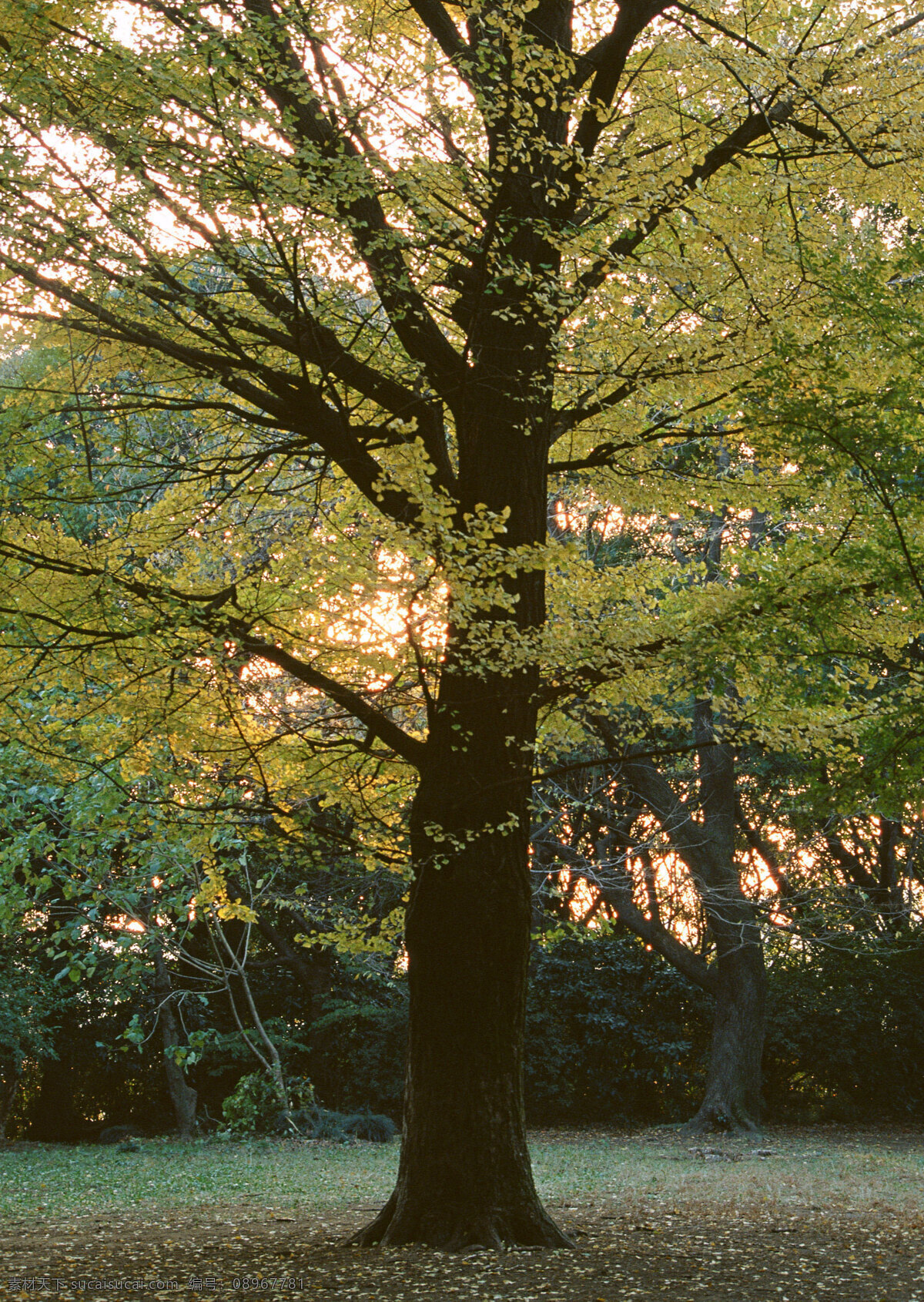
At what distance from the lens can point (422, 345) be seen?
224 inches

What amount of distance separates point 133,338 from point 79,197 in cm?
68

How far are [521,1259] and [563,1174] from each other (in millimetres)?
5310

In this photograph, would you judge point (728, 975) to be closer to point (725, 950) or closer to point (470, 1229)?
point (725, 950)

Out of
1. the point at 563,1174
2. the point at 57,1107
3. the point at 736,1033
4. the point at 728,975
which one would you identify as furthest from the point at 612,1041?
the point at 57,1107

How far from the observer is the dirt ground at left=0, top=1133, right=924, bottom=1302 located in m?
4.32

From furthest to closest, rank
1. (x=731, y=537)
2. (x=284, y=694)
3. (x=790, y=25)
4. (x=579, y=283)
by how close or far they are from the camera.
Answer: (x=731, y=537) < (x=284, y=694) < (x=790, y=25) < (x=579, y=283)

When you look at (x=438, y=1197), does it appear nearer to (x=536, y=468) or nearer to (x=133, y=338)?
(x=536, y=468)

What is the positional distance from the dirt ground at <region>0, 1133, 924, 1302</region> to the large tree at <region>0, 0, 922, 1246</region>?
446 millimetres

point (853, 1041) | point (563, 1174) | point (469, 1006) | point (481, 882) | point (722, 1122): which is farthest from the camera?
point (853, 1041)

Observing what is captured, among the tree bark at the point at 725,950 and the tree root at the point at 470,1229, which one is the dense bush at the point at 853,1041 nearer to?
the tree bark at the point at 725,950

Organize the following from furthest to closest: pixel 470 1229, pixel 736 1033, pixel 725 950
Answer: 1. pixel 725 950
2. pixel 736 1033
3. pixel 470 1229

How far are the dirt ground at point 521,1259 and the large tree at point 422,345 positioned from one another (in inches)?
17.6

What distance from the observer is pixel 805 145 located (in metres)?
5.98

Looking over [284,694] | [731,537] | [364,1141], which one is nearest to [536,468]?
[284,694]
